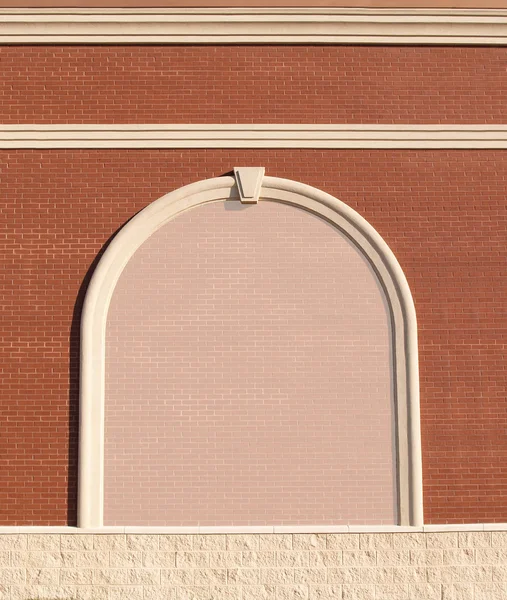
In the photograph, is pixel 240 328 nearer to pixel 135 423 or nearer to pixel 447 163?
pixel 135 423

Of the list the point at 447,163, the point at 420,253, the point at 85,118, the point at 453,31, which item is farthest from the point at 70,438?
the point at 453,31

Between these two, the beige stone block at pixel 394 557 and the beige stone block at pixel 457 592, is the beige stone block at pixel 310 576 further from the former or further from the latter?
the beige stone block at pixel 457 592

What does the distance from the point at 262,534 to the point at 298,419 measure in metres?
1.44

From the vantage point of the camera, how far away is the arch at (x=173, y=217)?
31.1 feet

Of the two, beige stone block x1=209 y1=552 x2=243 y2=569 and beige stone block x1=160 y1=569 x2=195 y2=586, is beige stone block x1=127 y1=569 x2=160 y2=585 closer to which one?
beige stone block x1=160 y1=569 x2=195 y2=586

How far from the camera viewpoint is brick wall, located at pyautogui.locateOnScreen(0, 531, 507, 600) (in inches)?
365

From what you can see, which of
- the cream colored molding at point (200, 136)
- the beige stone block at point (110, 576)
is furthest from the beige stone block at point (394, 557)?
the cream colored molding at point (200, 136)

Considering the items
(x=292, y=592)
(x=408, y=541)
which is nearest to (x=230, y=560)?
(x=292, y=592)

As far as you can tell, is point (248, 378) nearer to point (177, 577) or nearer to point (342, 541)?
point (342, 541)

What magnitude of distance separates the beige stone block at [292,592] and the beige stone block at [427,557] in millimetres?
1350

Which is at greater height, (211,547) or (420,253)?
(420,253)

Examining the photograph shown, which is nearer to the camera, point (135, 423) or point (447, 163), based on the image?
point (135, 423)

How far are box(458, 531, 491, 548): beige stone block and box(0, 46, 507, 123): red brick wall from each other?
529 cm

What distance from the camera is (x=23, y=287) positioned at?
32.4 ft
